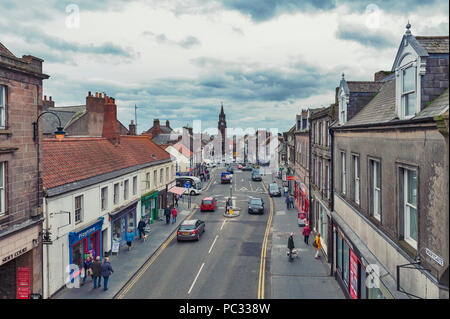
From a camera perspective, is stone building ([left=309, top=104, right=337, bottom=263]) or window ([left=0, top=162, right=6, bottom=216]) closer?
window ([left=0, top=162, right=6, bottom=216])

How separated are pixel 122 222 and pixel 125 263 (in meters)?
5.03

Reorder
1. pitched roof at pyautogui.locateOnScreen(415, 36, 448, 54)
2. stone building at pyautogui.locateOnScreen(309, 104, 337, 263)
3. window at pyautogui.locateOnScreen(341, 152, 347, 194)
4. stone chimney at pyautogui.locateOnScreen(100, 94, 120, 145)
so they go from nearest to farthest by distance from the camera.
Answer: pitched roof at pyautogui.locateOnScreen(415, 36, 448, 54) → window at pyautogui.locateOnScreen(341, 152, 347, 194) → stone building at pyautogui.locateOnScreen(309, 104, 337, 263) → stone chimney at pyautogui.locateOnScreen(100, 94, 120, 145)

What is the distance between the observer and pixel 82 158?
20.9 m

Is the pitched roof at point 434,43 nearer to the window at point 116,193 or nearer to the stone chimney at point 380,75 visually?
the stone chimney at point 380,75

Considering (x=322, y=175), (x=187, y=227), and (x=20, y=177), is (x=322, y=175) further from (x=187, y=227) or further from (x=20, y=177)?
(x=20, y=177)

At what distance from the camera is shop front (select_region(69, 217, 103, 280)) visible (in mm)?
16639

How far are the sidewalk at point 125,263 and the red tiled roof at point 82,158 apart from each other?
202 inches

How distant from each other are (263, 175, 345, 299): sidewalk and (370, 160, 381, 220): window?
5.32 metres

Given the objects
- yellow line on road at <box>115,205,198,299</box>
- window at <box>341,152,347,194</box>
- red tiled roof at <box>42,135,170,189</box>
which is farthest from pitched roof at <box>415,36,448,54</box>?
red tiled roof at <box>42,135,170,189</box>

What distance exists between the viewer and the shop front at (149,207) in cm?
2836

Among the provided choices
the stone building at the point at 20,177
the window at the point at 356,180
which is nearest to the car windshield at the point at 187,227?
the stone building at the point at 20,177

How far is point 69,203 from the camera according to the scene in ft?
54.2

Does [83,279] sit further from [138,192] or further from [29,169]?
[138,192]

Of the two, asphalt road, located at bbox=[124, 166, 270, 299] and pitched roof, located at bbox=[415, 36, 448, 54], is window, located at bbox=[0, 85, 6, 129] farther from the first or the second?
pitched roof, located at bbox=[415, 36, 448, 54]
